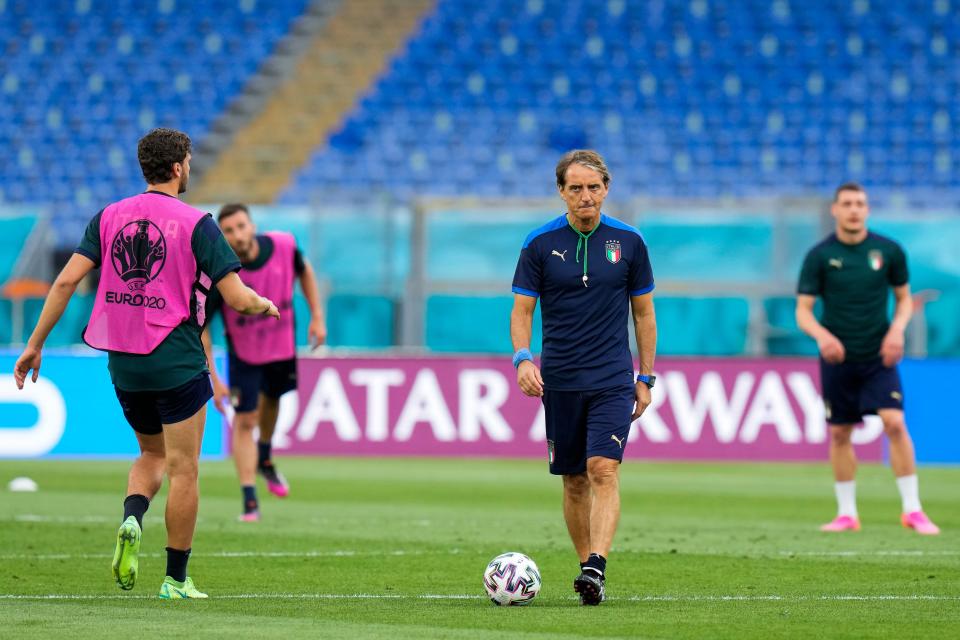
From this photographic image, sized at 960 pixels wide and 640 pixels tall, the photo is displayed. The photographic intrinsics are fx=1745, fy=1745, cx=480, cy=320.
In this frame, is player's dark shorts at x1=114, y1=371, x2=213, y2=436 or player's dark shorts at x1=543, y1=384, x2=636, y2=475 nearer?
player's dark shorts at x1=114, y1=371, x2=213, y2=436

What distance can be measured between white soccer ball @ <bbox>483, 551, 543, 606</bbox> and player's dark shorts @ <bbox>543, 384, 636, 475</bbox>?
0.48 meters

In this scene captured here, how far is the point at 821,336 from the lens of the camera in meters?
11.5

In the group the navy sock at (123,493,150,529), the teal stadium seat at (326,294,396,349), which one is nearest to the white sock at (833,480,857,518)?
the navy sock at (123,493,150,529)

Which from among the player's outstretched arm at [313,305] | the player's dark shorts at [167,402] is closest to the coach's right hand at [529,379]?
the player's dark shorts at [167,402]

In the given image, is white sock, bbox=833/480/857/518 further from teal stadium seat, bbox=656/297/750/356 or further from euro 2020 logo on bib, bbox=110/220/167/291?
teal stadium seat, bbox=656/297/750/356

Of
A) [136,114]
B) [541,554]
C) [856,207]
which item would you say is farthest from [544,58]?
[541,554]

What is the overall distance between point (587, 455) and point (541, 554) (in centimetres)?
234

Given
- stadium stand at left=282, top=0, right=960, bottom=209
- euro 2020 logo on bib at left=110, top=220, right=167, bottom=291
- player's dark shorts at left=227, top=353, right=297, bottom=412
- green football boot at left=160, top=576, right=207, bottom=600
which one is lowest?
green football boot at left=160, top=576, right=207, bottom=600

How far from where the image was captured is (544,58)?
2780 centimetres

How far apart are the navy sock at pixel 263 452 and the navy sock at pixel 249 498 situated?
4.73 ft

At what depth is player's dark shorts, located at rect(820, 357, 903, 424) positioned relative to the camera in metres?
11.6

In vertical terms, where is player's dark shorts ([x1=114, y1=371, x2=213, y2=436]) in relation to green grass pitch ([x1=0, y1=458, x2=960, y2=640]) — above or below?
above

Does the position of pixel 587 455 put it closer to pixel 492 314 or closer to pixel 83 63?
pixel 492 314

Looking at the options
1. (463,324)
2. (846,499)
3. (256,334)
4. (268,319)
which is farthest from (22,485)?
(846,499)
